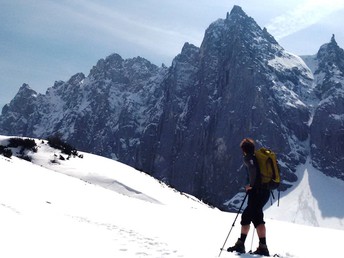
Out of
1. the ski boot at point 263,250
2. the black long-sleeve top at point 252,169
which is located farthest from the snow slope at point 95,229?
the black long-sleeve top at point 252,169

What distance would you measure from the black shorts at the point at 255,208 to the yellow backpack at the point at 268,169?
234 millimetres

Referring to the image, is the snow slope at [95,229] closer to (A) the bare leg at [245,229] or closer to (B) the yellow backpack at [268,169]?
(A) the bare leg at [245,229]

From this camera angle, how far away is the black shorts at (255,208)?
996 centimetres

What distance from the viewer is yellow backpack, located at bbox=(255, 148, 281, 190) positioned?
389 inches

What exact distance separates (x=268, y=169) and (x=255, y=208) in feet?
3.26

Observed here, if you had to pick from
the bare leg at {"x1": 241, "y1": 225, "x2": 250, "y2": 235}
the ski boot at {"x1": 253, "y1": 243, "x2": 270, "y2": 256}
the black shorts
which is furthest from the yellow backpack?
the ski boot at {"x1": 253, "y1": 243, "x2": 270, "y2": 256}

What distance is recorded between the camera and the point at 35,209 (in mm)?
13047

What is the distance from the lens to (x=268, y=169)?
9906 millimetres

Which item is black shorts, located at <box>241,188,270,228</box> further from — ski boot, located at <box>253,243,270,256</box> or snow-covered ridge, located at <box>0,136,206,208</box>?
snow-covered ridge, located at <box>0,136,206,208</box>

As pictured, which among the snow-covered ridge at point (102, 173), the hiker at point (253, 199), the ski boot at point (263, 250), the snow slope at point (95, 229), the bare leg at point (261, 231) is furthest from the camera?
the snow-covered ridge at point (102, 173)

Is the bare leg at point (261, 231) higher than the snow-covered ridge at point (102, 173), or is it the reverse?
the bare leg at point (261, 231)

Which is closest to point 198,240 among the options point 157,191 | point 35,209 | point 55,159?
point 35,209

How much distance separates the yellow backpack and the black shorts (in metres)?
0.23

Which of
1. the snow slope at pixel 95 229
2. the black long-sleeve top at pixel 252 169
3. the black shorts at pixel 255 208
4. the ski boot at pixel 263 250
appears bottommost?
the snow slope at pixel 95 229
